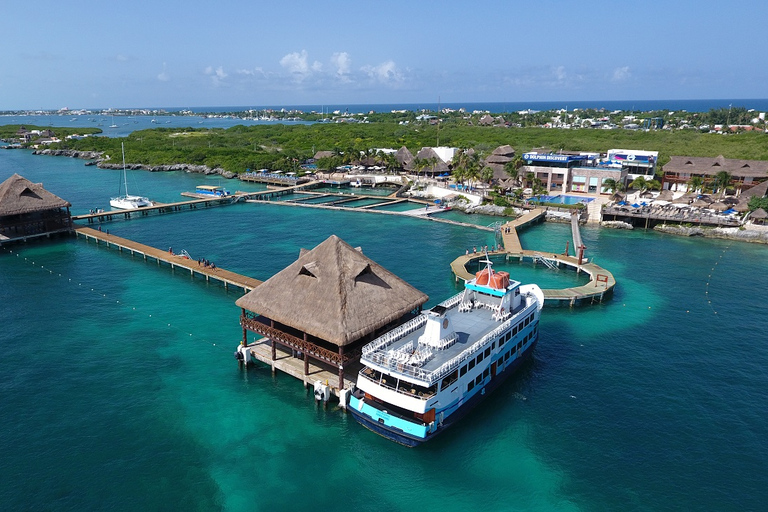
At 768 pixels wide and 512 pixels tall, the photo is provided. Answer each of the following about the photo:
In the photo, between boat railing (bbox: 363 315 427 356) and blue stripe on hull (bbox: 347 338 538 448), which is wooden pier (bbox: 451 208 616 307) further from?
boat railing (bbox: 363 315 427 356)

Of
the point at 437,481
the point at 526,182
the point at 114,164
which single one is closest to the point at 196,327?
the point at 437,481

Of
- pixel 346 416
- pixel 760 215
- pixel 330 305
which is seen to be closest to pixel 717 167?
pixel 760 215

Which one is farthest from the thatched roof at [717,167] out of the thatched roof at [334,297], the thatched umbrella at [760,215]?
the thatched roof at [334,297]

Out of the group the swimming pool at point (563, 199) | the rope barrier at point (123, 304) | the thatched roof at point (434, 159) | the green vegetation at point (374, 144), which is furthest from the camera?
the green vegetation at point (374, 144)

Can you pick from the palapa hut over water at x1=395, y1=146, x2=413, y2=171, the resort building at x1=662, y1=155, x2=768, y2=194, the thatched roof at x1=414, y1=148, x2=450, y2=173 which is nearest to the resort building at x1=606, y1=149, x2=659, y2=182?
the resort building at x1=662, y1=155, x2=768, y2=194

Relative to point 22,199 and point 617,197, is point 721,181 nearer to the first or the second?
point 617,197

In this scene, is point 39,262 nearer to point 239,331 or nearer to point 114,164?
point 239,331

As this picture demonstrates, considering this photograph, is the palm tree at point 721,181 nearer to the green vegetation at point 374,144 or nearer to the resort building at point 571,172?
the resort building at point 571,172
